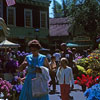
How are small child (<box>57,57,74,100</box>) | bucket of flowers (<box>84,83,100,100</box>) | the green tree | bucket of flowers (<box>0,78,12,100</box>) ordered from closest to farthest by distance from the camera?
bucket of flowers (<box>84,83,100,100</box>), bucket of flowers (<box>0,78,12,100</box>), small child (<box>57,57,74,100</box>), the green tree

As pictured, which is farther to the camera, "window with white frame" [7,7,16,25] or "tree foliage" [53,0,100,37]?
"tree foliage" [53,0,100,37]

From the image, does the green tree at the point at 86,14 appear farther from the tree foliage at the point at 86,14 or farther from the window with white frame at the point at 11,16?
the window with white frame at the point at 11,16

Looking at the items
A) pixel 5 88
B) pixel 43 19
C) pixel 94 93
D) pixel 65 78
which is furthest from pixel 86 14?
pixel 94 93

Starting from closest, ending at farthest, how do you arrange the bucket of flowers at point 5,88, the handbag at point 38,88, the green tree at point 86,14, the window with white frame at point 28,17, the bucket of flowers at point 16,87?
the handbag at point 38,88 → the bucket of flowers at point 5,88 → the bucket of flowers at point 16,87 → the window with white frame at point 28,17 → the green tree at point 86,14

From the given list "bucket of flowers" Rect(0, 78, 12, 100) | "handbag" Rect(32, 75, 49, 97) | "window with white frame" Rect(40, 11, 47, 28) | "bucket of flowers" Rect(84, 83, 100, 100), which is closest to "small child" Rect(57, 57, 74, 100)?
"bucket of flowers" Rect(0, 78, 12, 100)

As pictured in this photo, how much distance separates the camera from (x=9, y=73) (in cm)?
861

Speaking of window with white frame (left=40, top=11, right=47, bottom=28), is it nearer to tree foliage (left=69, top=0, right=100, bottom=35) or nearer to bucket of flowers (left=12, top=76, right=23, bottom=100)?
tree foliage (left=69, top=0, right=100, bottom=35)

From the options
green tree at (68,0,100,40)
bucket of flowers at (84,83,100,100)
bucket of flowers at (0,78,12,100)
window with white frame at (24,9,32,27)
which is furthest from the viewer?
green tree at (68,0,100,40)

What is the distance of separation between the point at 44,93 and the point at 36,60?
665 millimetres

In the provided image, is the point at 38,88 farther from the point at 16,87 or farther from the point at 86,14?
the point at 86,14

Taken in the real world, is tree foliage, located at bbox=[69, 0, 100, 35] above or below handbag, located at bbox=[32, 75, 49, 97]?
above

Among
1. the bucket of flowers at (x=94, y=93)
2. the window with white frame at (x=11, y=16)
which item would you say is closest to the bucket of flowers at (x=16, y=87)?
the bucket of flowers at (x=94, y=93)

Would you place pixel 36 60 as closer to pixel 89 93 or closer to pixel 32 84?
pixel 32 84

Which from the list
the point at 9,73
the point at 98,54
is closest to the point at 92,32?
the point at 98,54
